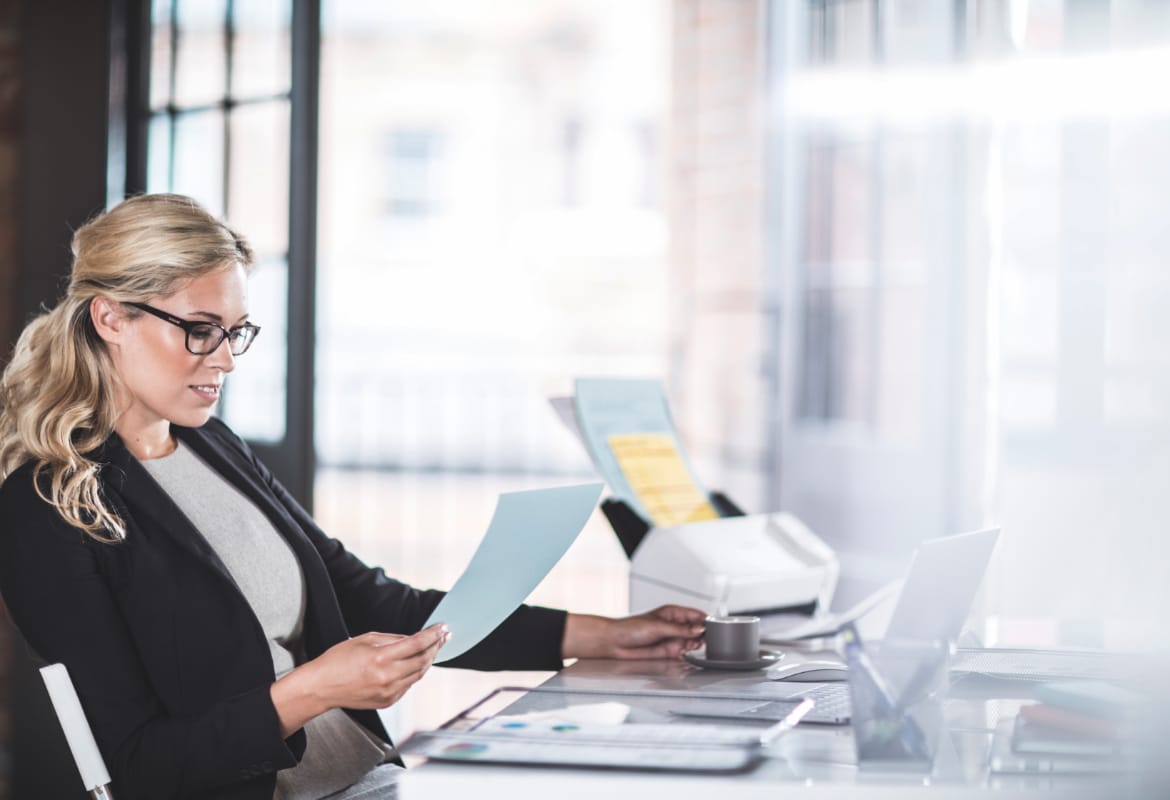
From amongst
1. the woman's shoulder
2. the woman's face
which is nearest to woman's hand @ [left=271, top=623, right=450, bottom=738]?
the woman's shoulder

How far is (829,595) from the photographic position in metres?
1.98

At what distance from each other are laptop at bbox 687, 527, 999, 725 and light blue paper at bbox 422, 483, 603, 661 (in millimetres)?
247

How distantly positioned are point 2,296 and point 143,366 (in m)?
1.49

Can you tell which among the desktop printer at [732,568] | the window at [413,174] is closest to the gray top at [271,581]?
the desktop printer at [732,568]

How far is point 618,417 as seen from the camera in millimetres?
2057

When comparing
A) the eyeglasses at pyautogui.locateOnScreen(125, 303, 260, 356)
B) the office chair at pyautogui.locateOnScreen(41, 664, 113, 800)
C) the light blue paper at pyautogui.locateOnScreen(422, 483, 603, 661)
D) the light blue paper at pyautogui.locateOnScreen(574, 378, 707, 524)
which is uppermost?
the eyeglasses at pyautogui.locateOnScreen(125, 303, 260, 356)

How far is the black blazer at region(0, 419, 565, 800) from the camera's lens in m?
1.29

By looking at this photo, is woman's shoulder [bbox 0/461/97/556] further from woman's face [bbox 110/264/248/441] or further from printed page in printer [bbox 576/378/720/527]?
printed page in printer [bbox 576/378/720/527]

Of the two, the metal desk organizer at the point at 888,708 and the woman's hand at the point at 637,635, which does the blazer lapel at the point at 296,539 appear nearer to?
the woman's hand at the point at 637,635

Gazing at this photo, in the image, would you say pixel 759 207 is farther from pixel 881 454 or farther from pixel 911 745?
pixel 911 745

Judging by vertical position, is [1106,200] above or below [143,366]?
above

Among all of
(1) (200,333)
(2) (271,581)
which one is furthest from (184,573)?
(1) (200,333)

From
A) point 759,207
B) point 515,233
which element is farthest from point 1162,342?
point 515,233

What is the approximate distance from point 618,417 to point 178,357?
2.64 ft
